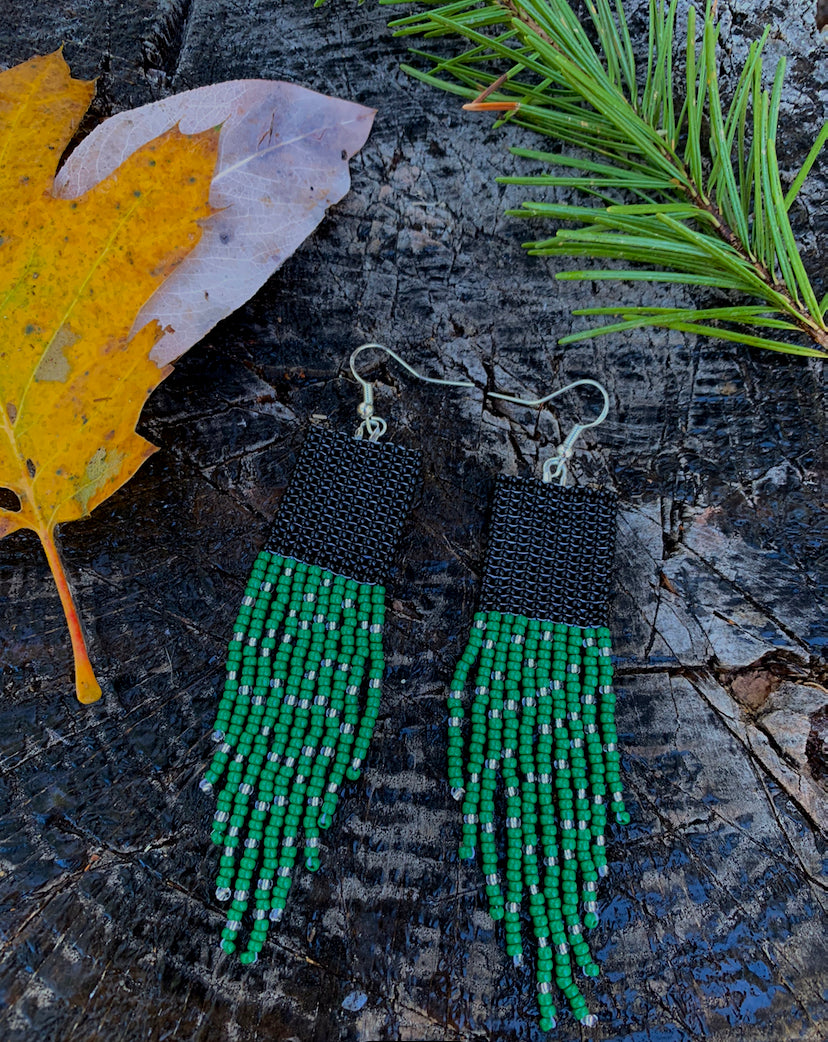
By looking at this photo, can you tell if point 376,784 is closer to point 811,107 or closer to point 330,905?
point 330,905

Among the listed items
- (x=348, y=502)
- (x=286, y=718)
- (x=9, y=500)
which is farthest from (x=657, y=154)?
(x=9, y=500)

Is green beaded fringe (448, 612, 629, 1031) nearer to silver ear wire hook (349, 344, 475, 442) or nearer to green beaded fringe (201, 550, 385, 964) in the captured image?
green beaded fringe (201, 550, 385, 964)

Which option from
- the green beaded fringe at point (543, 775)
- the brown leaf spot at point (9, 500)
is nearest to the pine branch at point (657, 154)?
the green beaded fringe at point (543, 775)

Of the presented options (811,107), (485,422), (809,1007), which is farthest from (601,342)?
(809,1007)

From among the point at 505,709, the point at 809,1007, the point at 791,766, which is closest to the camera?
the point at 809,1007

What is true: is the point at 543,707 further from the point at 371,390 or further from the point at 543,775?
the point at 371,390

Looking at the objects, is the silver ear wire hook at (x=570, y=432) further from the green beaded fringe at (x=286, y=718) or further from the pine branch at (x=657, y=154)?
the green beaded fringe at (x=286, y=718)
